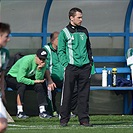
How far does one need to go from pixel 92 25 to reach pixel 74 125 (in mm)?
3711

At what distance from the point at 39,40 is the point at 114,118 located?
2632mm

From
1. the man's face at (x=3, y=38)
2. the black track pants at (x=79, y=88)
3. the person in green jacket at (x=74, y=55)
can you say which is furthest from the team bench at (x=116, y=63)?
the man's face at (x=3, y=38)

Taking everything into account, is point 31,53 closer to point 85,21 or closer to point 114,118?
point 85,21

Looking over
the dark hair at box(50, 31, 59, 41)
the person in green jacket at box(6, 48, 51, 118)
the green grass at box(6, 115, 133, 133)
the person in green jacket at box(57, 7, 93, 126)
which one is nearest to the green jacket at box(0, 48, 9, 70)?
the green grass at box(6, 115, 133, 133)

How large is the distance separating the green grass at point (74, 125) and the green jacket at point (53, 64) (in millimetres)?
1034

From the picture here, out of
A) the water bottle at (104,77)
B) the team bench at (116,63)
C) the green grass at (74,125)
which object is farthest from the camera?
the team bench at (116,63)

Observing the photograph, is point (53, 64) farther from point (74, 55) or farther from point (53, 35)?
point (74, 55)

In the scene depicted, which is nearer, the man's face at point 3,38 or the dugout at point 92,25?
the man's face at point 3,38

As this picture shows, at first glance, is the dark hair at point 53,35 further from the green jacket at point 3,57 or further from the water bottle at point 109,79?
the green jacket at point 3,57

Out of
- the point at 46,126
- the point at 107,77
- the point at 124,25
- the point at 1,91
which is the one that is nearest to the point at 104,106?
the point at 107,77

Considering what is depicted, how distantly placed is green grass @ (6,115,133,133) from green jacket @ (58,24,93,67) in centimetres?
110

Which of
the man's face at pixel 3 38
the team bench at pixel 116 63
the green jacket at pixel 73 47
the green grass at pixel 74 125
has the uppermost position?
the man's face at pixel 3 38

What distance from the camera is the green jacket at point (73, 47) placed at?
404 inches

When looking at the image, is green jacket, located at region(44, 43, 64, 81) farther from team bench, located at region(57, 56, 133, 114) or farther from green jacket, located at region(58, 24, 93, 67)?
green jacket, located at region(58, 24, 93, 67)
